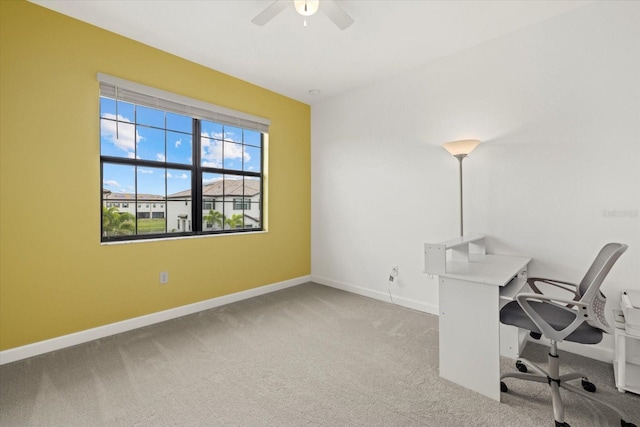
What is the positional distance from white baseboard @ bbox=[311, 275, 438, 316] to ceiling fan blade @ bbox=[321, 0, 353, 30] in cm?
278

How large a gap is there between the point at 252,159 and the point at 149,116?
126 cm

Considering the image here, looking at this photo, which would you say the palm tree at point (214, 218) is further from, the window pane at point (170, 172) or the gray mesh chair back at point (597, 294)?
the gray mesh chair back at point (597, 294)

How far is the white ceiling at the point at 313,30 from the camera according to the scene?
89.5 inches

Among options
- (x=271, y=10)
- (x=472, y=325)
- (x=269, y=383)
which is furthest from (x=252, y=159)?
(x=472, y=325)

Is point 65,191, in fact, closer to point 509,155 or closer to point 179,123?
point 179,123

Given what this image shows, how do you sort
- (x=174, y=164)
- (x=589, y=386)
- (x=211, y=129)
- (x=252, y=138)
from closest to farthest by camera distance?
(x=589, y=386) → (x=174, y=164) → (x=211, y=129) → (x=252, y=138)

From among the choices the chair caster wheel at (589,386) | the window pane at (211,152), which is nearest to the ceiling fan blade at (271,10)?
the window pane at (211,152)

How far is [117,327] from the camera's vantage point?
269 cm

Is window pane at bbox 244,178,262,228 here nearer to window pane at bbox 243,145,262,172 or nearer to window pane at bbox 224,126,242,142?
window pane at bbox 243,145,262,172

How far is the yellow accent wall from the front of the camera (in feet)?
7.21

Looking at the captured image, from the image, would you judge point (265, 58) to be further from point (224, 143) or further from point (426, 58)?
point (426, 58)

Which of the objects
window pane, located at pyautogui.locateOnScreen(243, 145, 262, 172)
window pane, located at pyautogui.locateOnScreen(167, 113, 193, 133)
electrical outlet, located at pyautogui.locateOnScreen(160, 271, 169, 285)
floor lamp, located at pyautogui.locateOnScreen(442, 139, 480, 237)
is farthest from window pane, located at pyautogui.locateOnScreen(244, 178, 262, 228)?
floor lamp, located at pyautogui.locateOnScreen(442, 139, 480, 237)

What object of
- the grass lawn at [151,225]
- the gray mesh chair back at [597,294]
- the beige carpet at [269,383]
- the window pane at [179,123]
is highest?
the window pane at [179,123]

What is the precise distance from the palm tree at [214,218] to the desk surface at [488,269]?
259cm
